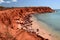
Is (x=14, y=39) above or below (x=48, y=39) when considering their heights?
above

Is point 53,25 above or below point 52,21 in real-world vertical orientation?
above

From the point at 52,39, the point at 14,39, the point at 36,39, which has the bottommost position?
the point at 52,39

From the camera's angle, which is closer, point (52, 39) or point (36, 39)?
point (36, 39)

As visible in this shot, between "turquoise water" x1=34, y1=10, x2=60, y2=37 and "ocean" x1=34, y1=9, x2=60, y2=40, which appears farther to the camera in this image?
"turquoise water" x1=34, y1=10, x2=60, y2=37

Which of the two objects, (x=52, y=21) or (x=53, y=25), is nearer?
(x=53, y=25)

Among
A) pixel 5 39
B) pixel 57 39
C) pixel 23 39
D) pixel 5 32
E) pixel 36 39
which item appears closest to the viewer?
pixel 5 39

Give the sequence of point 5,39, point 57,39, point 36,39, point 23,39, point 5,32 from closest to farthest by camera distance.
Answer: point 5,39 < point 5,32 < point 23,39 < point 36,39 < point 57,39

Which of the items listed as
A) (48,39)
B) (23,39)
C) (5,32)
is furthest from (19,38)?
(48,39)

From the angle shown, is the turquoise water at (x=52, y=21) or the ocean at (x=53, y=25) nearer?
the ocean at (x=53, y=25)

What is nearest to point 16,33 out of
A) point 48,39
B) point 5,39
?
point 5,39

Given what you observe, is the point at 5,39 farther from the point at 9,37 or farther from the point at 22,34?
the point at 22,34
